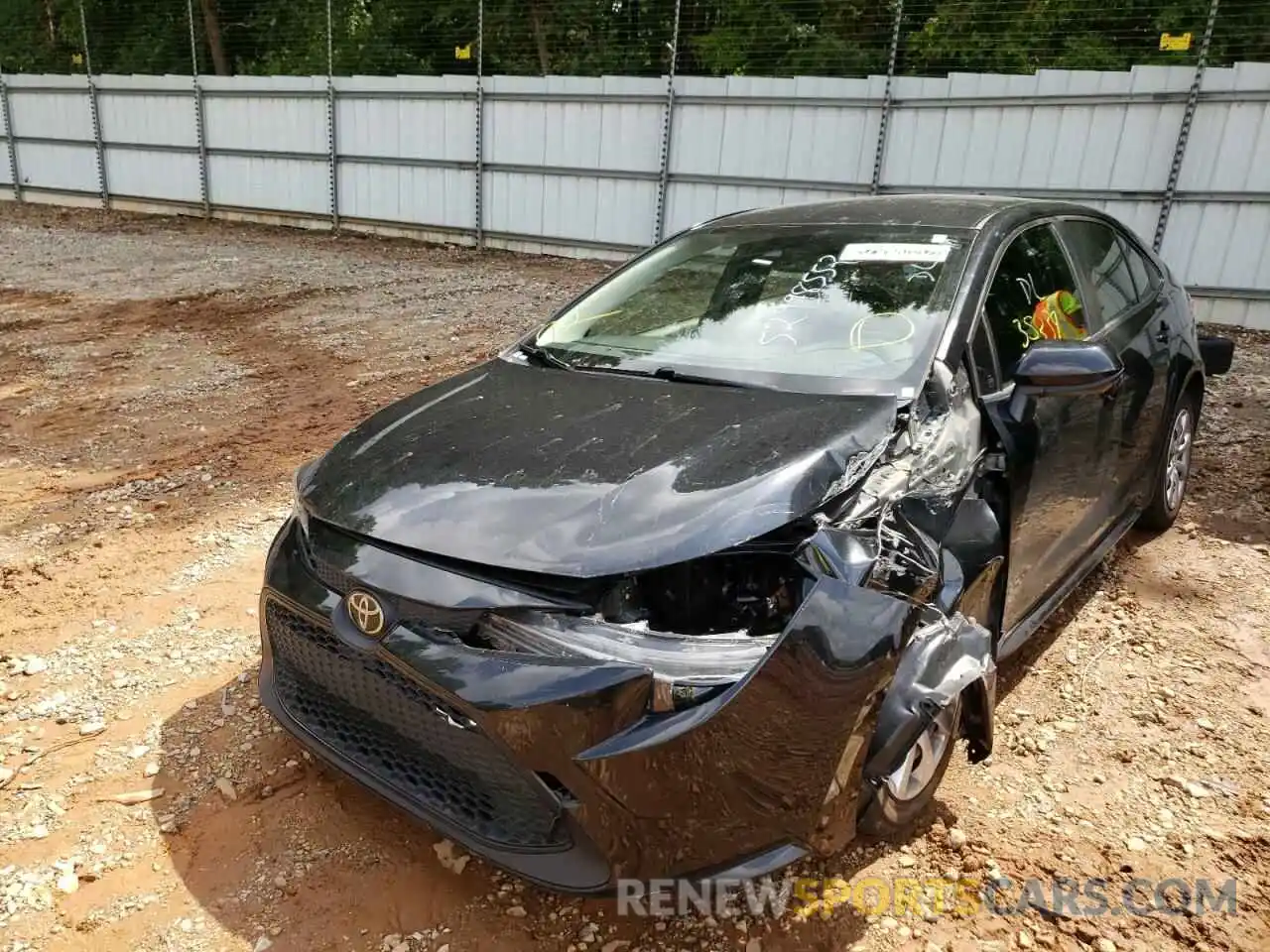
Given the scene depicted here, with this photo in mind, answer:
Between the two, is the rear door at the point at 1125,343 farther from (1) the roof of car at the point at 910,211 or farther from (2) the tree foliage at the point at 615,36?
(2) the tree foliage at the point at 615,36

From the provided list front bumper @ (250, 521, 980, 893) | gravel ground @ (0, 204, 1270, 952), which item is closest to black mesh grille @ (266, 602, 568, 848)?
front bumper @ (250, 521, 980, 893)

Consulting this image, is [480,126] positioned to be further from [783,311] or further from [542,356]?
[783,311]

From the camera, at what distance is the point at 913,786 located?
213cm

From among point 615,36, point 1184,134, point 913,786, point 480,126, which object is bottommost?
point 913,786

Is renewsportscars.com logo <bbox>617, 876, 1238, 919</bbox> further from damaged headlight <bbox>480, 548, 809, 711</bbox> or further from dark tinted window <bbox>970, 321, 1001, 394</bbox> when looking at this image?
dark tinted window <bbox>970, 321, 1001, 394</bbox>

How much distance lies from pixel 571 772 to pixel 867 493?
2.97 feet

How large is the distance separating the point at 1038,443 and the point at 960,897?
4.00ft

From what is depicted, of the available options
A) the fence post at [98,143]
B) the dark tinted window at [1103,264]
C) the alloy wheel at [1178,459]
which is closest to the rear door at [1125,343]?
the dark tinted window at [1103,264]

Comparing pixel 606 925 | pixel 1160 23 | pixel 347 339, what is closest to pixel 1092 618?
pixel 606 925

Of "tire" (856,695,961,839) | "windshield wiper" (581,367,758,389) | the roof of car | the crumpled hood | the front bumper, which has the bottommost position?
"tire" (856,695,961,839)

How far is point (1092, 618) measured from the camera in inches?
132

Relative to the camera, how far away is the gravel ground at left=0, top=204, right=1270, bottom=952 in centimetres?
205

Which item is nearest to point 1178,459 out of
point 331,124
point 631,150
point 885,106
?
point 885,106

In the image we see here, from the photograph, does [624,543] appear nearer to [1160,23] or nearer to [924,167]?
[924,167]
